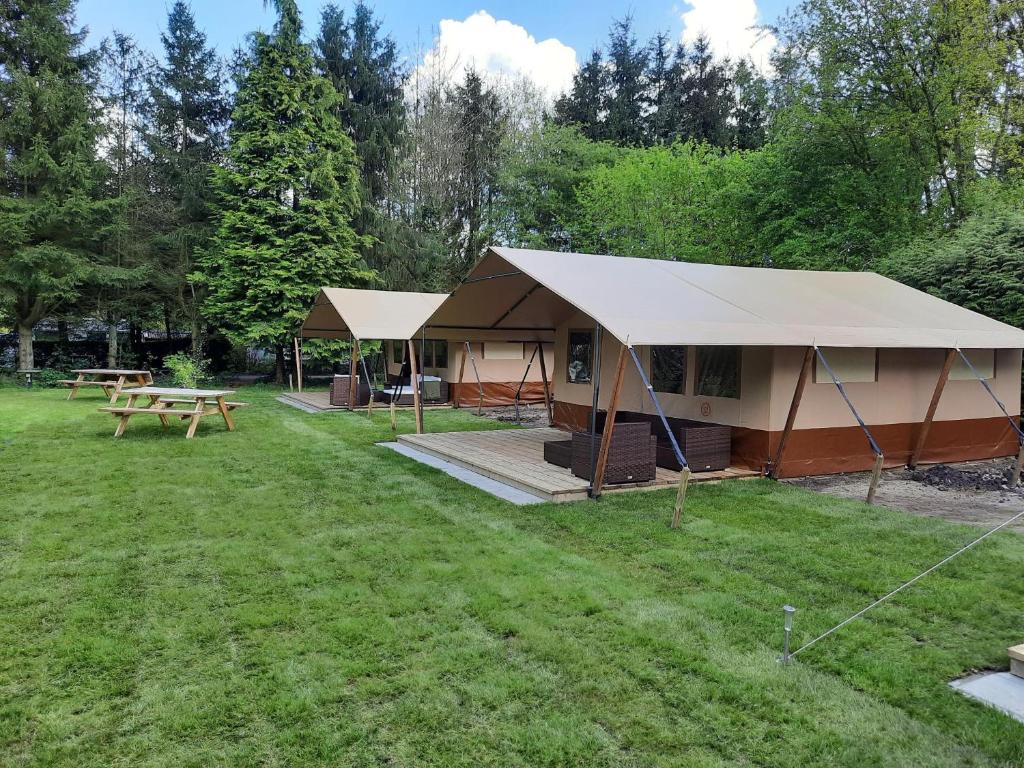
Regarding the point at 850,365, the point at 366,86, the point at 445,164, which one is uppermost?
the point at 366,86

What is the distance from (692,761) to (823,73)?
54.3ft

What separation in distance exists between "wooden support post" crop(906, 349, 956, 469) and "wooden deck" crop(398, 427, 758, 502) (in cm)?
233

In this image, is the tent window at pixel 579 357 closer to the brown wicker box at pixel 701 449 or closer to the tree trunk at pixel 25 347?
the brown wicker box at pixel 701 449

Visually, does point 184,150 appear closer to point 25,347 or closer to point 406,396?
point 25,347

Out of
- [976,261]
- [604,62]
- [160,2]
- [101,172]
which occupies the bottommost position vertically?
[976,261]

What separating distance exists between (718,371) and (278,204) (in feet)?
47.8

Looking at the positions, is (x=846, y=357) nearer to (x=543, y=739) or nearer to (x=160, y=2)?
(x=543, y=739)

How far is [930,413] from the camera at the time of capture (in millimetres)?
7457

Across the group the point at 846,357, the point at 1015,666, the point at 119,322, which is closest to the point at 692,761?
the point at 1015,666

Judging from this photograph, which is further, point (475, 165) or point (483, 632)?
point (475, 165)

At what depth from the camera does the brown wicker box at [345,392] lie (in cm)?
1348

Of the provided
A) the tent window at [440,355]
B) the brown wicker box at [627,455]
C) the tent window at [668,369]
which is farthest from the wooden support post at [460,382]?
the brown wicker box at [627,455]

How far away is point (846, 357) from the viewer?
7387mm

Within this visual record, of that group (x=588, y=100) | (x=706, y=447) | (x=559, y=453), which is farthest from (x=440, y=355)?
(x=588, y=100)
